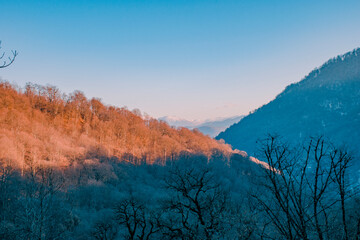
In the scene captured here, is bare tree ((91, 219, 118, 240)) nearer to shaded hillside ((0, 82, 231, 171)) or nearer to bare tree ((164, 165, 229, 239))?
bare tree ((164, 165, 229, 239))

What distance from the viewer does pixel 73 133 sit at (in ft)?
177

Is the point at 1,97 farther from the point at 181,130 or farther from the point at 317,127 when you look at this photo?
the point at 317,127

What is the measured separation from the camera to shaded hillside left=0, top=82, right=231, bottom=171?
41.5m

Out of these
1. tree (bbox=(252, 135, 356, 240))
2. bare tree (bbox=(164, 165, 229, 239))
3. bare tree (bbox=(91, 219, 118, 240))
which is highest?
tree (bbox=(252, 135, 356, 240))

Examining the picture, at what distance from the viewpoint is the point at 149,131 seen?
72.9 m

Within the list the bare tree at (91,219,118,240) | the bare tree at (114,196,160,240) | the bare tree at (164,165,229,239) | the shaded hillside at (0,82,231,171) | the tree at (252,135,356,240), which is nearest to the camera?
the tree at (252,135,356,240)

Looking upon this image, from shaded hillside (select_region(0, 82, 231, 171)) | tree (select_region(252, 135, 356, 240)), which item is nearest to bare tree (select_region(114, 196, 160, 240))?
tree (select_region(252, 135, 356, 240))

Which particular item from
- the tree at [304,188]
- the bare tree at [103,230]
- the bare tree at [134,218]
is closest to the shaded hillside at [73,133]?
the bare tree at [103,230]

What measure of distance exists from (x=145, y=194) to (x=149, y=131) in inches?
1210

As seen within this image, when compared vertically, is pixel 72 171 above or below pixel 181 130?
below

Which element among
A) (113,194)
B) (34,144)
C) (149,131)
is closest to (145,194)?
(113,194)

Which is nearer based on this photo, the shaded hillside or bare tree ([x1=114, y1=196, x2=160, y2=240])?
bare tree ([x1=114, y1=196, x2=160, y2=240])

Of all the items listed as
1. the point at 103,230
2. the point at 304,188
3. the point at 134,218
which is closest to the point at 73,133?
the point at 103,230

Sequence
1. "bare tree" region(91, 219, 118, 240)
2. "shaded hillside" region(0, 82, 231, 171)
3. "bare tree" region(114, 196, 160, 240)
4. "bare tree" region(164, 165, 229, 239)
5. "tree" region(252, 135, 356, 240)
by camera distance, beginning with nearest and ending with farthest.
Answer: "tree" region(252, 135, 356, 240) < "bare tree" region(164, 165, 229, 239) < "bare tree" region(114, 196, 160, 240) < "bare tree" region(91, 219, 118, 240) < "shaded hillside" region(0, 82, 231, 171)
